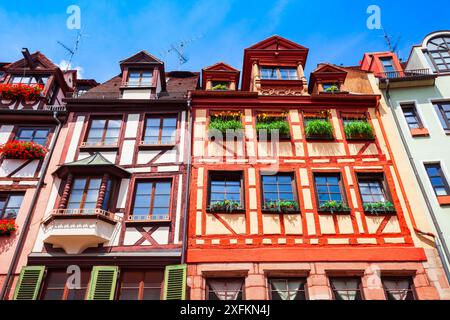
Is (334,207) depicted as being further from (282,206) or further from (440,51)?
(440,51)

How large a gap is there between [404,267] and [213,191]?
5621mm

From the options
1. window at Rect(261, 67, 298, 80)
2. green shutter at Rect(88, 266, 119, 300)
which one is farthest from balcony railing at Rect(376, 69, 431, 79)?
green shutter at Rect(88, 266, 119, 300)

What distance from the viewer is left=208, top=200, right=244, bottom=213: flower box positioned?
10.3 meters

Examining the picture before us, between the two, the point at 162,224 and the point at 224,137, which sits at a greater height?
the point at 224,137

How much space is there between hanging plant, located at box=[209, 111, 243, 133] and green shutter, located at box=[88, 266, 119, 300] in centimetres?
555

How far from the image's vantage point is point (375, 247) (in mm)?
9680

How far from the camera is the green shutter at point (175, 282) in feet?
28.2

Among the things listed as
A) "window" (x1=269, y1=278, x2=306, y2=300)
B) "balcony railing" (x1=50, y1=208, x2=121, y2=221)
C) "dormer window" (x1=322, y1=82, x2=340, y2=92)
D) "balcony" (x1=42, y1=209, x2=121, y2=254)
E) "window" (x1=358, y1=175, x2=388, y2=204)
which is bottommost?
"window" (x1=269, y1=278, x2=306, y2=300)

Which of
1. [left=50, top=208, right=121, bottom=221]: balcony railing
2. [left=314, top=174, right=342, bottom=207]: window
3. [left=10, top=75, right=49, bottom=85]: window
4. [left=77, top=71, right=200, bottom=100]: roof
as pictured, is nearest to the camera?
[left=50, top=208, right=121, bottom=221]: balcony railing

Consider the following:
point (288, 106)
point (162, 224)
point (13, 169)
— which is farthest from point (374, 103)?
point (13, 169)

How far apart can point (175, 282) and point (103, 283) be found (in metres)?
1.80

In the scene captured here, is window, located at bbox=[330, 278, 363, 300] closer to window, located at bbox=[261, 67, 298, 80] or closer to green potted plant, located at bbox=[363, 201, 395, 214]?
green potted plant, located at bbox=[363, 201, 395, 214]
